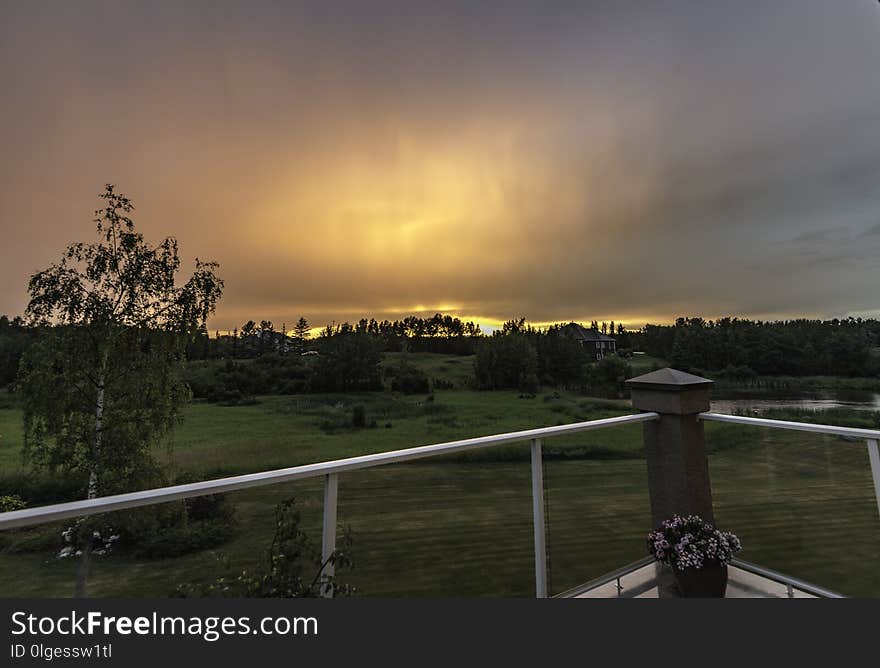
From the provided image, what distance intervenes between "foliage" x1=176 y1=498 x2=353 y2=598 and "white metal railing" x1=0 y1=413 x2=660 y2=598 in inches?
1.3

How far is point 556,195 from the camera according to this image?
30.6ft

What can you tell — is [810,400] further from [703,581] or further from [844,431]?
[703,581]

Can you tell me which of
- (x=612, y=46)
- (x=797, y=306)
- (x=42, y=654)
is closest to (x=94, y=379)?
(x=42, y=654)

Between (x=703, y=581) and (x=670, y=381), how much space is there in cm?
104

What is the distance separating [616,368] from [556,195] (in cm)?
1727

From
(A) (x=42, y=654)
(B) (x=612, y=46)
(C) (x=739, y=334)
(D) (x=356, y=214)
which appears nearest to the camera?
(A) (x=42, y=654)

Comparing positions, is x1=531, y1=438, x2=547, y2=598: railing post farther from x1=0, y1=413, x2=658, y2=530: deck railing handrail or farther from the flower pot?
the flower pot

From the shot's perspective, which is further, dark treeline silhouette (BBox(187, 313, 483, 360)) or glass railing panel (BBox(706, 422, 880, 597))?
dark treeline silhouette (BBox(187, 313, 483, 360))

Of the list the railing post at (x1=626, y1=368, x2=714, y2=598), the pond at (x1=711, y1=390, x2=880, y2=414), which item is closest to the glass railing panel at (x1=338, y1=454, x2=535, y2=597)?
the railing post at (x1=626, y1=368, x2=714, y2=598)

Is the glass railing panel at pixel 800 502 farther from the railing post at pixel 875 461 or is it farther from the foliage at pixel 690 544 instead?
the foliage at pixel 690 544

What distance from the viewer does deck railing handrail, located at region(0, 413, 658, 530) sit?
37.1 inches

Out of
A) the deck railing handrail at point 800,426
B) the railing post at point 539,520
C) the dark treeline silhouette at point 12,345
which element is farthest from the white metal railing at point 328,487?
the dark treeline silhouette at point 12,345

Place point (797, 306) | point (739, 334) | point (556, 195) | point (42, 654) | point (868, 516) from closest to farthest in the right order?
point (42, 654), point (868, 516), point (556, 195), point (739, 334), point (797, 306)

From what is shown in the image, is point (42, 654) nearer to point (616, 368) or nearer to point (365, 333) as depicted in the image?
point (616, 368)
